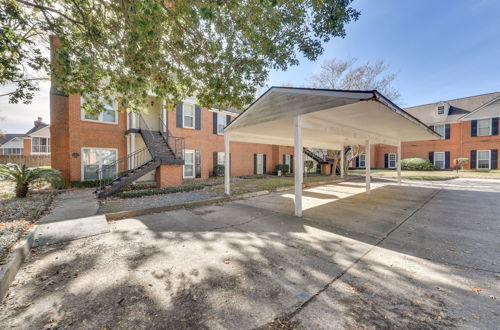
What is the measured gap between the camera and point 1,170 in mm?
7512

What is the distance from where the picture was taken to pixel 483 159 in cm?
2019

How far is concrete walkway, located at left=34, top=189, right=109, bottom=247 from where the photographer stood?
13.6 feet

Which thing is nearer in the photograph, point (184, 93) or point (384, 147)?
point (184, 93)

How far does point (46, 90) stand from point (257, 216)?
13895mm

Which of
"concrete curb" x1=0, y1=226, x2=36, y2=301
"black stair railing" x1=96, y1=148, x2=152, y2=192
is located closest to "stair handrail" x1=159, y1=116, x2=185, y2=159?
"black stair railing" x1=96, y1=148, x2=152, y2=192

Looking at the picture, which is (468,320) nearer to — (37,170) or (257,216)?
(257,216)

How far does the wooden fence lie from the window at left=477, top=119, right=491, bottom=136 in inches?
1796

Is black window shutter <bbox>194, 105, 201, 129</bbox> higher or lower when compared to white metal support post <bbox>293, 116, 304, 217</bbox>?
higher

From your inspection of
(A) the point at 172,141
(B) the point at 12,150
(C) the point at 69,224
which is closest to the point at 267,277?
(C) the point at 69,224

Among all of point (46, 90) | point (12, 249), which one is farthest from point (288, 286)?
point (46, 90)

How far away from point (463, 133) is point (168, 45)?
98.6 ft

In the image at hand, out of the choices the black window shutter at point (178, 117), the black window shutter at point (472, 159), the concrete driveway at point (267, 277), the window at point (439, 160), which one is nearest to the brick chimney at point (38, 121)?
the black window shutter at point (178, 117)

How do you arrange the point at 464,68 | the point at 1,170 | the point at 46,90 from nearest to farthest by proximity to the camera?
the point at 1,170 → the point at 46,90 → the point at 464,68

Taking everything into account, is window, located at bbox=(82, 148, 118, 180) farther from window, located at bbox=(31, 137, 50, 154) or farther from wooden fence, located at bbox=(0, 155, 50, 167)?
window, located at bbox=(31, 137, 50, 154)
